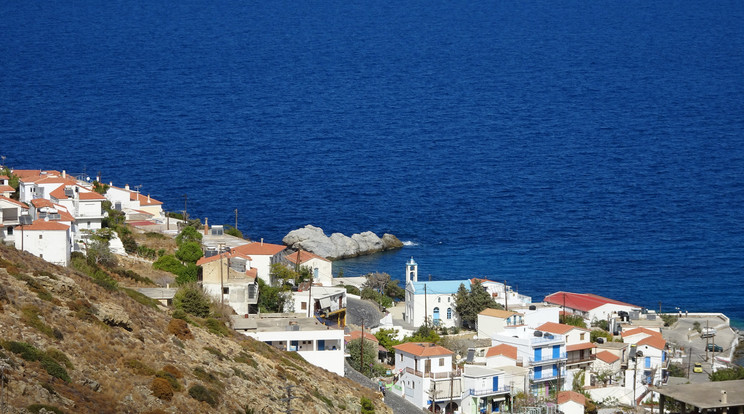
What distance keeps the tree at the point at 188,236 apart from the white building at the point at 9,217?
27.1 ft

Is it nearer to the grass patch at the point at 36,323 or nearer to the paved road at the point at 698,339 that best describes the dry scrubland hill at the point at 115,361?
the grass patch at the point at 36,323

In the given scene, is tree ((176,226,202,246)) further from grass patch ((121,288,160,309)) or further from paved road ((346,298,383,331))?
grass patch ((121,288,160,309))

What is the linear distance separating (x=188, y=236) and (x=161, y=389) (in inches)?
1424

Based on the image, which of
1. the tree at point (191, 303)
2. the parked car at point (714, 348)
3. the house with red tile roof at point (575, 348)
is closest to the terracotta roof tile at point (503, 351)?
the house with red tile roof at point (575, 348)

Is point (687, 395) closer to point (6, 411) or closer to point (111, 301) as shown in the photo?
point (6, 411)

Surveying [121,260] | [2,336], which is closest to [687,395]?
[2,336]

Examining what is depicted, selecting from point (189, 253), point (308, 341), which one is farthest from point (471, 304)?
point (308, 341)

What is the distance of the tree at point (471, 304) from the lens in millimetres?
60188

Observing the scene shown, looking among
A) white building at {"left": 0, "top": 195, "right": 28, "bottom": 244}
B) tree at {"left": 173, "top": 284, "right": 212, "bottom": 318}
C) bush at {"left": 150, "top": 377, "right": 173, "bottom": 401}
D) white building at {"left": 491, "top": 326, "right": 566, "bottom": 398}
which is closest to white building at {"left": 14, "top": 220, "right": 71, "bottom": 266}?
white building at {"left": 0, "top": 195, "right": 28, "bottom": 244}

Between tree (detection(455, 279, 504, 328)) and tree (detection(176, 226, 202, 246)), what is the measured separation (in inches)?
567

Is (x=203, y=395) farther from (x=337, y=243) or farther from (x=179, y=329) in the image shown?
(x=337, y=243)

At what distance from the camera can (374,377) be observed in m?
49.6

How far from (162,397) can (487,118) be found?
156m

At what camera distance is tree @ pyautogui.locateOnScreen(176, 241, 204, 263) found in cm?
5778
